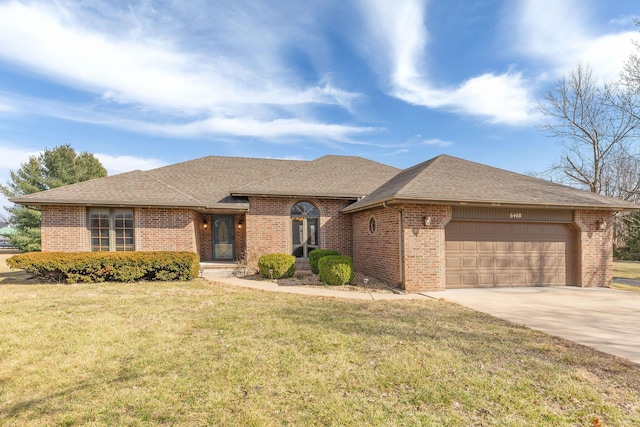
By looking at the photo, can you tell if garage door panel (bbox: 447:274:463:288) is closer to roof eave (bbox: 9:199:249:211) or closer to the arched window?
the arched window

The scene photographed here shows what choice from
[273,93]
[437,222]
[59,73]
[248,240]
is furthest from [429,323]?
[59,73]

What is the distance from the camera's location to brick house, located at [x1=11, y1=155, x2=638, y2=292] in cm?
996

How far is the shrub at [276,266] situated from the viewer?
464 inches

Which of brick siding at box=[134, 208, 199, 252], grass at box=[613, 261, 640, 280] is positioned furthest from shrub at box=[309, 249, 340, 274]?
grass at box=[613, 261, 640, 280]

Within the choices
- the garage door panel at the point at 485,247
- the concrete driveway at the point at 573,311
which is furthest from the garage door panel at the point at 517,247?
the concrete driveway at the point at 573,311

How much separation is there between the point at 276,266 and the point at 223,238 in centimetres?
490

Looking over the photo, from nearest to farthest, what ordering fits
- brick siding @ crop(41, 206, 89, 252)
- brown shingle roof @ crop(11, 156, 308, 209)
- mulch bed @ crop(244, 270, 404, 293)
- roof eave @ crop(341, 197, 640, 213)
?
roof eave @ crop(341, 197, 640, 213) → mulch bed @ crop(244, 270, 404, 293) → brown shingle roof @ crop(11, 156, 308, 209) → brick siding @ crop(41, 206, 89, 252)

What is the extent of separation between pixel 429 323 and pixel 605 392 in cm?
284

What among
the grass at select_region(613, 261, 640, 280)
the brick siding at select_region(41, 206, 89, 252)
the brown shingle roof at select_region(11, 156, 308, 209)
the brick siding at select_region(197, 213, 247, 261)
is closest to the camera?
the brown shingle roof at select_region(11, 156, 308, 209)

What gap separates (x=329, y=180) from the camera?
49.9ft

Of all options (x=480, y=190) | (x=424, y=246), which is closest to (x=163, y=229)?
(x=424, y=246)

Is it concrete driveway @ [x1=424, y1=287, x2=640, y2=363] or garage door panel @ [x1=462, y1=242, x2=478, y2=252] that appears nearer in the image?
concrete driveway @ [x1=424, y1=287, x2=640, y2=363]

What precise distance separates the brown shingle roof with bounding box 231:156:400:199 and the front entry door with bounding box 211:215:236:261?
192 centimetres

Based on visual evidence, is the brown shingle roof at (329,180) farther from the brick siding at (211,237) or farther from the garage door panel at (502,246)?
the garage door panel at (502,246)
